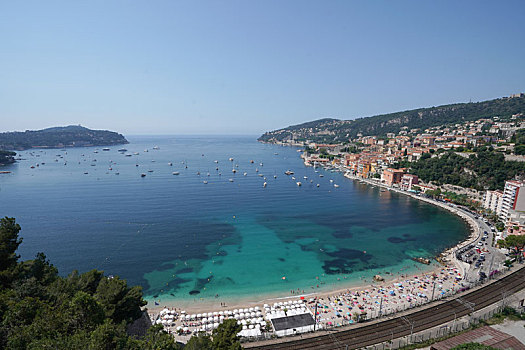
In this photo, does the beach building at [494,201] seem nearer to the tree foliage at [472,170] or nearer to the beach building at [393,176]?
the tree foliage at [472,170]

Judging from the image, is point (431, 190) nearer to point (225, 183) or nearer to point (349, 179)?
point (349, 179)

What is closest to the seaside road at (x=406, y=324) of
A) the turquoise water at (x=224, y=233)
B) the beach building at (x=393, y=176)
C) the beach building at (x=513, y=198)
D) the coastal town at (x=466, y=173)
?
the turquoise water at (x=224, y=233)

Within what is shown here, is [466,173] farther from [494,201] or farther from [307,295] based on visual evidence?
[307,295]

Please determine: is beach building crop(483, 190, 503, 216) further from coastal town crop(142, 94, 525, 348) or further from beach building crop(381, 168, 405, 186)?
beach building crop(381, 168, 405, 186)

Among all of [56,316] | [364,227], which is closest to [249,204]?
[364,227]

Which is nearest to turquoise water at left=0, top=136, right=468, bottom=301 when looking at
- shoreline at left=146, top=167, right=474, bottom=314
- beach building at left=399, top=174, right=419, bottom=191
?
shoreline at left=146, top=167, right=474, bottom=314

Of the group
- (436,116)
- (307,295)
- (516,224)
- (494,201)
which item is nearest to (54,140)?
(307,295)
